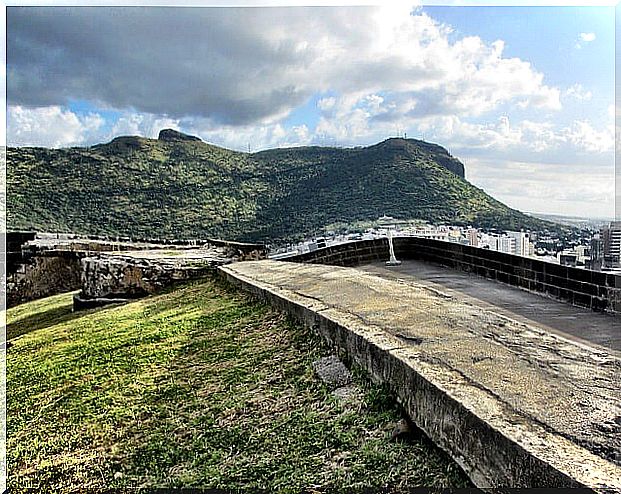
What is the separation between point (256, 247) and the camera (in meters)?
9.69

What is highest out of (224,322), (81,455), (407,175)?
(407,175)

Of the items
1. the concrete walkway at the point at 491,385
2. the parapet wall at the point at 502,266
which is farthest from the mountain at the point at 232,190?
the concrete walkway at the point at 491,385

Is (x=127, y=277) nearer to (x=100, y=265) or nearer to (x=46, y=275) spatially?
(x=100, y=265)

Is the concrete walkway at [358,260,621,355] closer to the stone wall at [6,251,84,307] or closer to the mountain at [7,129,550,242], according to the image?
the stone wall at [6,251,84,307]

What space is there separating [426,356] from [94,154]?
1507 inches

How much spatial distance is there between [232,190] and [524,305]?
2930cm

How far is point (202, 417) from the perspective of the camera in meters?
3.62

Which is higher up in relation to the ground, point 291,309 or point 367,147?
point 367,147

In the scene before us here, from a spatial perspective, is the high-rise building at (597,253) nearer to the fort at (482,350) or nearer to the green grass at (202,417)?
the fort at (482,350)

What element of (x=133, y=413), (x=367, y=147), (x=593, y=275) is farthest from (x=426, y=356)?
(x=367, y=147)

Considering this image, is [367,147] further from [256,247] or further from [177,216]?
[256,247]

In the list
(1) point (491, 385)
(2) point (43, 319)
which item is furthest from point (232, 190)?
(1) point (491, 385)

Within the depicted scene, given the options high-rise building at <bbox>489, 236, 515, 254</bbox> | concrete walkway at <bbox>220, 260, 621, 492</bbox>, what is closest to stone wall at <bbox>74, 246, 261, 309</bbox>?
concrete walkway at <bbox>220, 260, 621, 492</bbox>

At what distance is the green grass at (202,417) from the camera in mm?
2805
